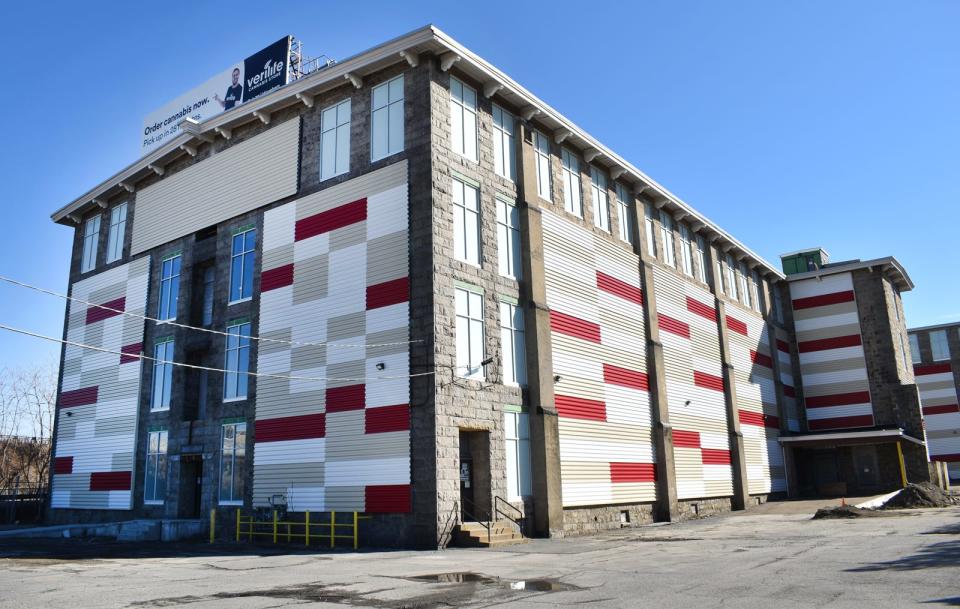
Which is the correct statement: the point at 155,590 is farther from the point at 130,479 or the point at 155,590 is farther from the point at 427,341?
the point at 130,479

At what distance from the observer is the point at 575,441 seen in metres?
27.8

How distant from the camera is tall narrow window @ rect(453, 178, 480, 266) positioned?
25391 millimetres

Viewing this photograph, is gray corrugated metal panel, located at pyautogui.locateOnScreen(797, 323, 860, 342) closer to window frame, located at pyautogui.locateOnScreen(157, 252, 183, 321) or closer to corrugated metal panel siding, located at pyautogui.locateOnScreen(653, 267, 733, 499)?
corrugated metal panel siding, located at pyautogui.locateOnScreen(653, 267, 733, 499)

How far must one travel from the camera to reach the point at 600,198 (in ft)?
A: 112

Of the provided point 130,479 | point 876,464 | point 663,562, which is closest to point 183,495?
point 130,479

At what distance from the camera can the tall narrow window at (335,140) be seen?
2778 centimetres

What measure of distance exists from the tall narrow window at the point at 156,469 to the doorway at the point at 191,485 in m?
1.27

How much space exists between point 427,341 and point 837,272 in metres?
39.7

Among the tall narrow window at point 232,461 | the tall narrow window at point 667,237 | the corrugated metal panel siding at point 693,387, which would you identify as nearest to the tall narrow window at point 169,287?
the tall narrow window at point 232,461

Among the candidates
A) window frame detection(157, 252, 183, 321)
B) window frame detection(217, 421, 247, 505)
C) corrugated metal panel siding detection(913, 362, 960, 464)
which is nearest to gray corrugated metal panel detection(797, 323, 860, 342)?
A: corrugated metal panel siding detection(913, 362, 960, 464)

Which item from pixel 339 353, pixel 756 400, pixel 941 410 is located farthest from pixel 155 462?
pixel 941 410

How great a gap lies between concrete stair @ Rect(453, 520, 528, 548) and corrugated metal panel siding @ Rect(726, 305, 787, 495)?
23.6 metres

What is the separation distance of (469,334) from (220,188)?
14.8 m

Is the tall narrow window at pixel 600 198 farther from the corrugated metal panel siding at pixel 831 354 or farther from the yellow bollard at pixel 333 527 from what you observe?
the corrugated metal panel siding at pixel 831 354
